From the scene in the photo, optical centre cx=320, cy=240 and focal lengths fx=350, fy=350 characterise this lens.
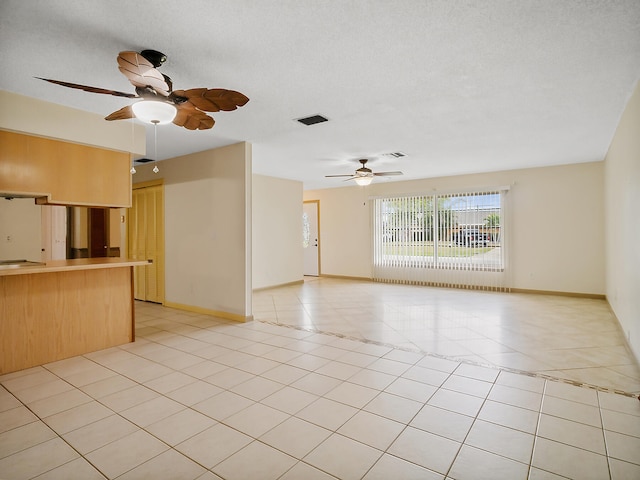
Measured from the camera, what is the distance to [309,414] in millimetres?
2475

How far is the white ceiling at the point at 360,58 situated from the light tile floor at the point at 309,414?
2.57 metres

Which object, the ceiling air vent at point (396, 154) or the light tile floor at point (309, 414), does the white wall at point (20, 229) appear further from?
the ceiling air vent at point (396, 154)

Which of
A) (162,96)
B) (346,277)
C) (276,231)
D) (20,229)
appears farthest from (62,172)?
(346,277)

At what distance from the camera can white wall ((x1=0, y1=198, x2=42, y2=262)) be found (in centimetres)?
366

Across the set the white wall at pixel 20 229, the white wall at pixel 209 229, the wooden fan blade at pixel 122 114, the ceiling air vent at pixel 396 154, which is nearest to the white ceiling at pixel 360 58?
the wooden fan blade at pixel 122 114

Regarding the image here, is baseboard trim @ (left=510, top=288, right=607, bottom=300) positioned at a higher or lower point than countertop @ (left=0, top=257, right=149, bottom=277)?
lower

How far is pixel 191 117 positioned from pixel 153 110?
406 millimetres

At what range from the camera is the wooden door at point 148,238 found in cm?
616

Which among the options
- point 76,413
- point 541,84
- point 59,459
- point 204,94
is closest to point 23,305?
point 76,413

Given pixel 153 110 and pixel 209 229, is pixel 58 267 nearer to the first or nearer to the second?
pixel 153 110

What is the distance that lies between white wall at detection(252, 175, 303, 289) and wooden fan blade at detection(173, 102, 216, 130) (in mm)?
4599

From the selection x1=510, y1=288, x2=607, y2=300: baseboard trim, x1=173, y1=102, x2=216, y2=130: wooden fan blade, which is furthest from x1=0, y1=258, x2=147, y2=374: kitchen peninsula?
x1=510, y1=288, x2=607, y2=300: baseboard trim

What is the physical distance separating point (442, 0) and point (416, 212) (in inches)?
264

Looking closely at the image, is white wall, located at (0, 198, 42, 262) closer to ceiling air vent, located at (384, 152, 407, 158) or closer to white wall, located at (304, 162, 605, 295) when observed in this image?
ceiling air vent, located at (384, 152, 407, 158)
